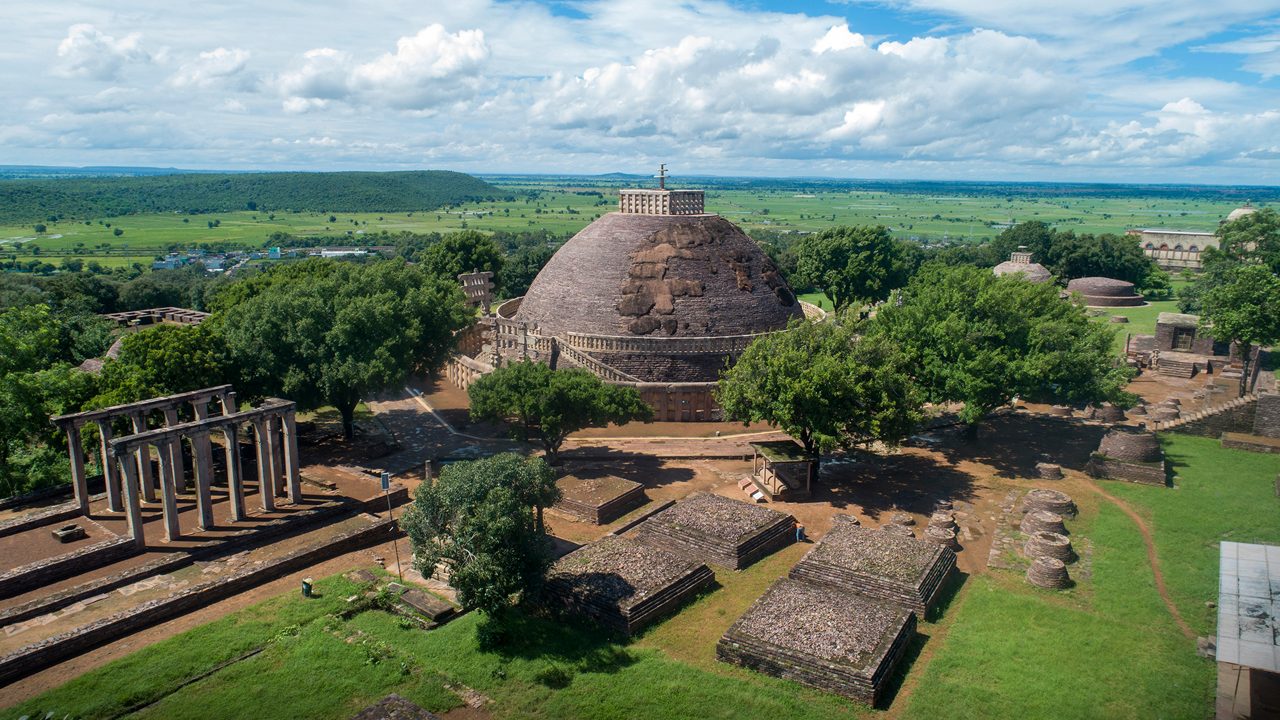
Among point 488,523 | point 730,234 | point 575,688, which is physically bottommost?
point 575,688

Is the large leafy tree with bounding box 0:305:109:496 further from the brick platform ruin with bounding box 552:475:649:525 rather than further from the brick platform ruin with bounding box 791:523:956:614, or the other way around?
the brick platform ruin with bounding box 791:523:956:614

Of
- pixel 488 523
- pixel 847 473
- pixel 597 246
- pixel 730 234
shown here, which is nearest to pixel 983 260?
pixel 730 234

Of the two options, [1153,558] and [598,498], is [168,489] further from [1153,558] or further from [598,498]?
[1153,558]

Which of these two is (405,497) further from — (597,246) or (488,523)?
(597,246)

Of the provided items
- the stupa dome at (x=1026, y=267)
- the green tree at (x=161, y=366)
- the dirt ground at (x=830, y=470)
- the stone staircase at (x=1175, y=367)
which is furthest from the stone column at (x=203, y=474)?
the stupa dome at (x=1026, y=267)

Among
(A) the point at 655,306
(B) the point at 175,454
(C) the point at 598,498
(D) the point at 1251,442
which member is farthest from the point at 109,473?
(D) the point at 1251,442

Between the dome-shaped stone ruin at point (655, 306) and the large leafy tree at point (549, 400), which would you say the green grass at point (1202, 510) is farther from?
the large leafy tree at point (549, 400)
